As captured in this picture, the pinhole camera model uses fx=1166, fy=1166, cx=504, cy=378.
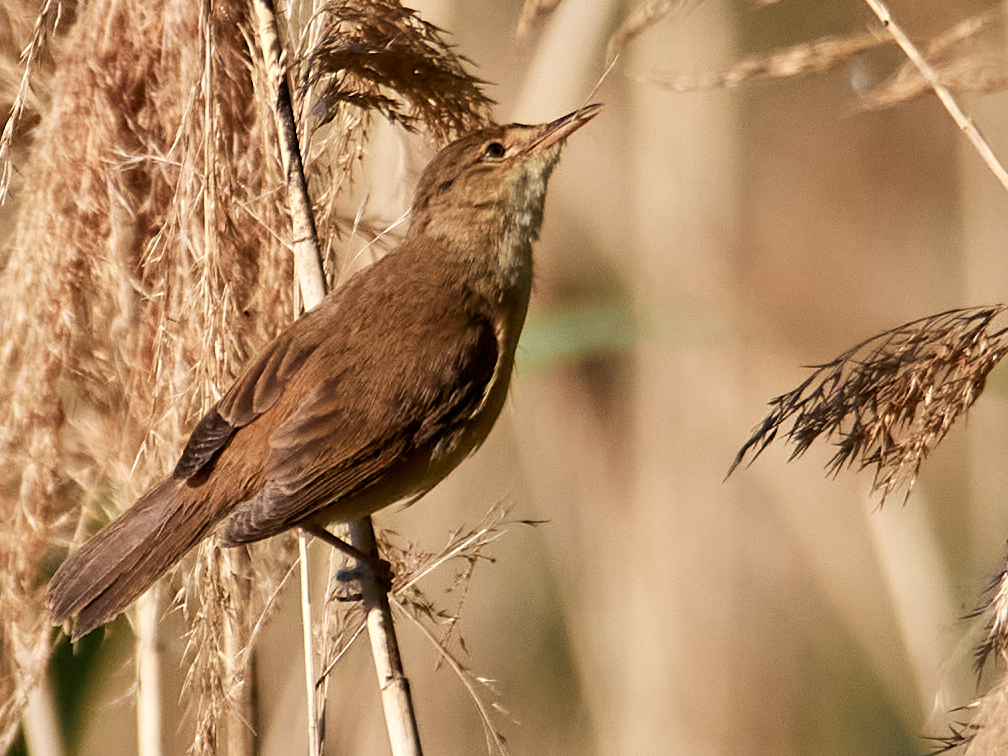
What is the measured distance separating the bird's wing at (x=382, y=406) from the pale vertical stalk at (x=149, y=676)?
12.6 inches

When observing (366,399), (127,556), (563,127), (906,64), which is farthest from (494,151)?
(127,556)

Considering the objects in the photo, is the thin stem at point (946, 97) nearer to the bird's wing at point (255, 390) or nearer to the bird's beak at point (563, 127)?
the bird's beak at point (563, 127)

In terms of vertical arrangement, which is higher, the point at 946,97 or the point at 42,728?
the point at 946,97

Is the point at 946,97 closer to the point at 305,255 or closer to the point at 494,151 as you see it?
the point at 494,151

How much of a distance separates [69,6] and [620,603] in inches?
74.7

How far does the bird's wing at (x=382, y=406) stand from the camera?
81.8 inches

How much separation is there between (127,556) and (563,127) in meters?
1.13

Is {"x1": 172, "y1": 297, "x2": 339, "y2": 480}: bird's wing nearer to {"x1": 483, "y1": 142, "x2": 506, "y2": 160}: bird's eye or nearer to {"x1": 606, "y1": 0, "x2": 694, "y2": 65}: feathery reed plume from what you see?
{"x1": 483, "y1": 142, "x2": 506, "y2": 160}: bird's eye

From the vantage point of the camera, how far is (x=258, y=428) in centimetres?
220

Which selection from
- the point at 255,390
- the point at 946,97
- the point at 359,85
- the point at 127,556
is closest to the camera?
the point at 946,97

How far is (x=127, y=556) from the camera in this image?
201 centimetres

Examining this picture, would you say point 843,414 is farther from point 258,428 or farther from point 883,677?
point 883,677

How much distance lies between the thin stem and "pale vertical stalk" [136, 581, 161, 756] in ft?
5.13

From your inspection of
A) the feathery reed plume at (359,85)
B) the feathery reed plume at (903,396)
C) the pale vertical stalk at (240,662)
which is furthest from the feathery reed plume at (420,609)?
the feathery reed plume at (359,85)
